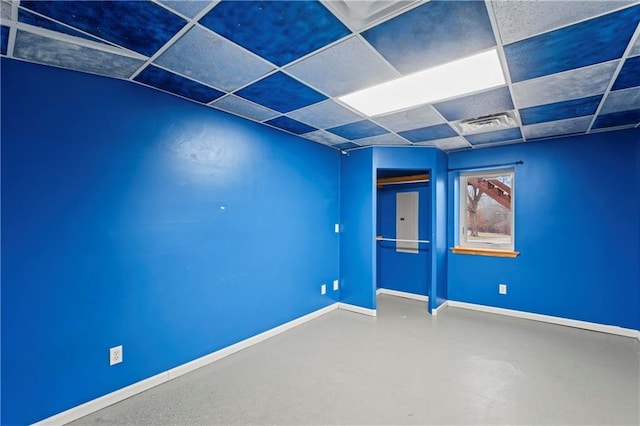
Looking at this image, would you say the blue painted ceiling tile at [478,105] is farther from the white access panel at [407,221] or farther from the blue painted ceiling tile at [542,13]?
the white access panel at [407,221]

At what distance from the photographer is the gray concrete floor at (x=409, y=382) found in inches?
77.1

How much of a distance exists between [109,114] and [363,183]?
9.50 feet

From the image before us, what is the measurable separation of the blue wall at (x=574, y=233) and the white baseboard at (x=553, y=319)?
0.05 meters

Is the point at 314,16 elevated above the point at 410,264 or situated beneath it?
elevated above

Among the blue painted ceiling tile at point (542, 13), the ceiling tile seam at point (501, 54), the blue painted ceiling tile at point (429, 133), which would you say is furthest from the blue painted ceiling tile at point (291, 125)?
the blue painted ceiling tile at point (542, 13)

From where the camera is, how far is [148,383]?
2.26 metres

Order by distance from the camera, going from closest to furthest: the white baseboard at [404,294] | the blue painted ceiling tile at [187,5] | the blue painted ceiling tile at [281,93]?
the blue painted ceiling tile at [187,5]
the blue painted ceiling tile at [281,93]
the white baseboard at [404,294]

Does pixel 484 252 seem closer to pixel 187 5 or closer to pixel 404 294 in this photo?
pixel 404 294

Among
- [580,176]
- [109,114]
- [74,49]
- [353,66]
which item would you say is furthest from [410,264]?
[74,49]

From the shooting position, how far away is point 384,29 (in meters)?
1.56

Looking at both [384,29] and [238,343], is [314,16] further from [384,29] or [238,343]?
[238,343]

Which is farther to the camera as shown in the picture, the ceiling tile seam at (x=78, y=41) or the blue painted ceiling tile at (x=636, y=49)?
the blue painted ceiling tile at (x=636, y=49)

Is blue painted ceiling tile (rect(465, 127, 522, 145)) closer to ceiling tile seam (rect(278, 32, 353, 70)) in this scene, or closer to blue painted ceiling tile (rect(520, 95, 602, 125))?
blue painted ceiling tile (rect(520, 95, 602, 125))

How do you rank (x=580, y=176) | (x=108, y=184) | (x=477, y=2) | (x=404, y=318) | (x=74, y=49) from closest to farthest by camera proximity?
(x=477, y=2), (x=74, y=49), (x=108, y=184), (x=580, y=176), (x=404, y=318)
